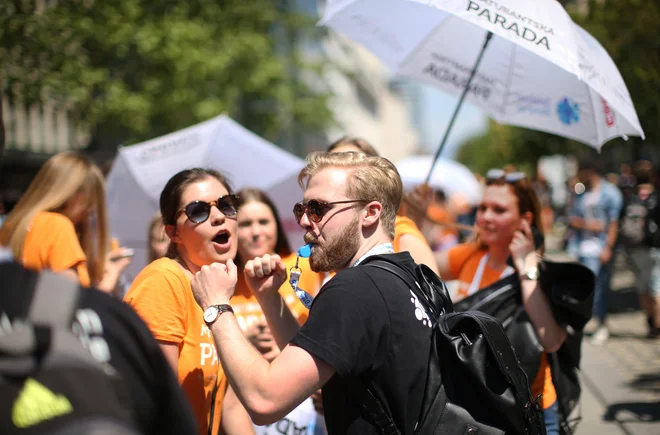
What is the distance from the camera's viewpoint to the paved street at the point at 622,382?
602cm

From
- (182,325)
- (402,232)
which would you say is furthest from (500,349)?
(402,232)

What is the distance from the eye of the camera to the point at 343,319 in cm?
208

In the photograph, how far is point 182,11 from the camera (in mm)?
14117

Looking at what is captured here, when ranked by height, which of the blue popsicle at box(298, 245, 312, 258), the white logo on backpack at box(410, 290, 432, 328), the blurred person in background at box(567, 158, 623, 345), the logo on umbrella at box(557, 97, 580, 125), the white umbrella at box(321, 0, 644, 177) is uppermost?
the white umbrella at box(321, 0, 644, 177)

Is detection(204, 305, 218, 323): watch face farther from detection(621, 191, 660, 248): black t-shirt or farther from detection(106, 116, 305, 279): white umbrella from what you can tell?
detection(621, 191, 660, 248): black t-shirt

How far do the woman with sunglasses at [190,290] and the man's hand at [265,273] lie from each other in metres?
0.11

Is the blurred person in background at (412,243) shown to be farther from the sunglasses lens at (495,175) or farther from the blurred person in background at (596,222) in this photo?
the blurred person in background at (596,222)

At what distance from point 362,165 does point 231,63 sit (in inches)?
569

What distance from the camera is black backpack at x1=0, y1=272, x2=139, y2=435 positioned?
1.16 metres

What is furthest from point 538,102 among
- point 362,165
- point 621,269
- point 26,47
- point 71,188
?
point 621,269

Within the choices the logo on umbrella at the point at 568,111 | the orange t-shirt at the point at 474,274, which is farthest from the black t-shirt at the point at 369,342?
the logo on umbrella at the point at 568,111

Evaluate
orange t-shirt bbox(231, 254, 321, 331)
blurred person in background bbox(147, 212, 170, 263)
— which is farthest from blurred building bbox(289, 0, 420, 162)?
orange t-shirt bbox(231, 254, 321, 331)

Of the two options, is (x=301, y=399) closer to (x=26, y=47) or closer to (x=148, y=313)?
(x=148, y=313)

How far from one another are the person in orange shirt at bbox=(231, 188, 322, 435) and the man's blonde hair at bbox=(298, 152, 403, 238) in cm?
109
